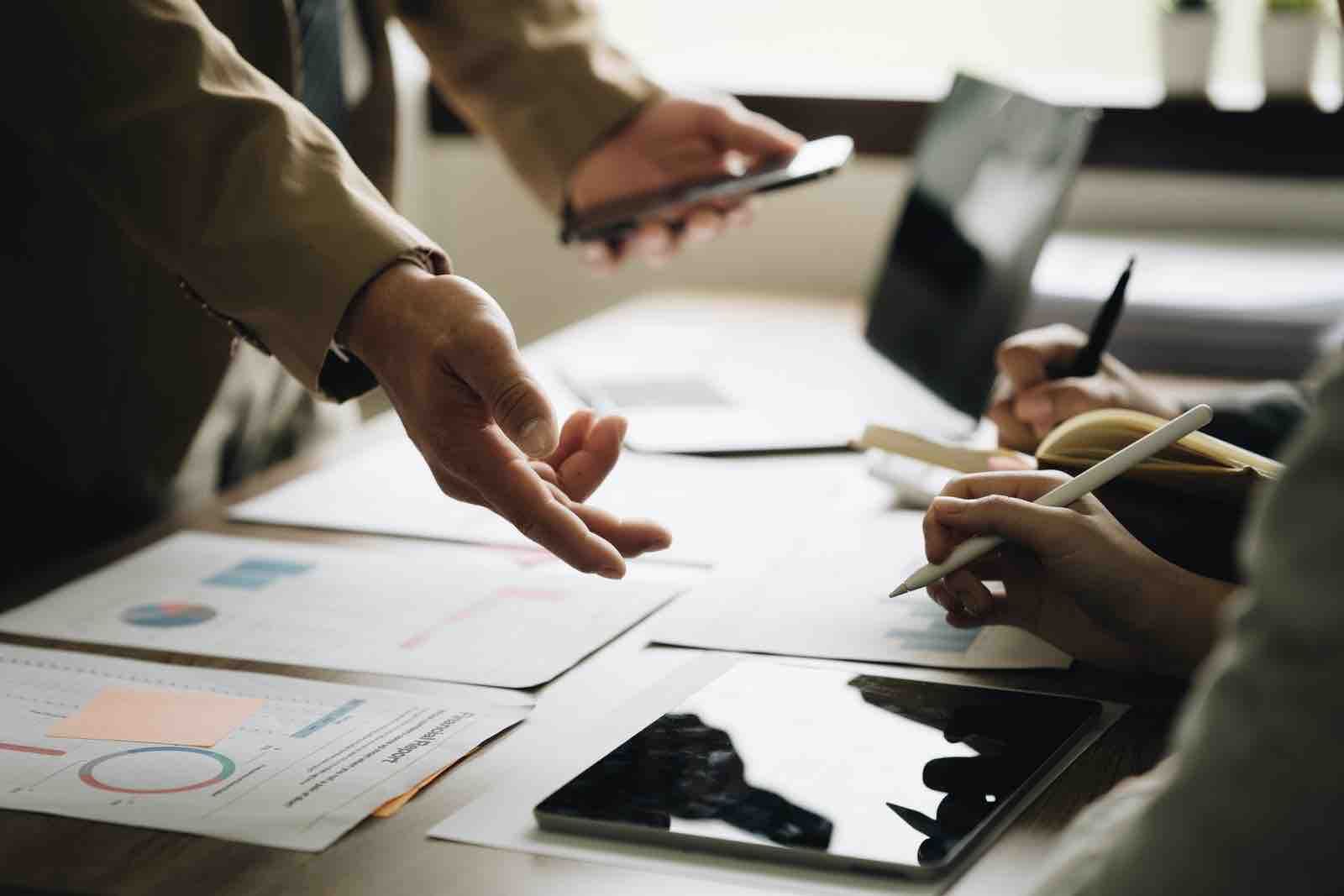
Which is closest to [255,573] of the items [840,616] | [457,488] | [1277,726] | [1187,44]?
[457,488]

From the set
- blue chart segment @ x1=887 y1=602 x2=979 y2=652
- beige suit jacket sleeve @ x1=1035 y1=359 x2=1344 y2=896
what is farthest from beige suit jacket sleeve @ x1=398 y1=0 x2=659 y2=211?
beige suit jacket sleeve @ x1=1035 y1=359 x2=1344 y2=896

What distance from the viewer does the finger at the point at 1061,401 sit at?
1.07 meters

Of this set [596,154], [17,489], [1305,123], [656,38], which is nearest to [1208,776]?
[17,489]

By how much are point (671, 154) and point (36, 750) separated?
0.91 m

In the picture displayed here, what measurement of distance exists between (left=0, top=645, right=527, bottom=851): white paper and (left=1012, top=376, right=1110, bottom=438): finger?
47cm

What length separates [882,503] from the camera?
1.16 metres

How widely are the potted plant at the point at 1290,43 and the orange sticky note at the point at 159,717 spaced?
5.25 ft

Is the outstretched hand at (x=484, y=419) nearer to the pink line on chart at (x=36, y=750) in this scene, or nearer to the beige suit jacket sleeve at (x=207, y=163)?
the beige suit jacket sleeve at (x=207, y=163)

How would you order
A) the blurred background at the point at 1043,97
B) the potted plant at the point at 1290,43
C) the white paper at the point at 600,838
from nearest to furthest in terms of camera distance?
the white paper at the point at 600,838
the blurred background at the point at 1043,97
the potted plant at the point at 1290,43

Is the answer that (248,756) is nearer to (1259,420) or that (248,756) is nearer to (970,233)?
(1259,420)

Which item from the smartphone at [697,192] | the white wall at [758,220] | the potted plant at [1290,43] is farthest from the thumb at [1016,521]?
the potted plant at [1290,43]

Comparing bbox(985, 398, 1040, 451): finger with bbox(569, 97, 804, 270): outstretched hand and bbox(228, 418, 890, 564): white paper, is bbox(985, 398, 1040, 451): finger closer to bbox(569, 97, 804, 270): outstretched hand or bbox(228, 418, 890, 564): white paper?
bbox(228, 418, 890, 564): white paper

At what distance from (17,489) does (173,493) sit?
5.0 inches

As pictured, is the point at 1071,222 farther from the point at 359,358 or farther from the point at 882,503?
the point at 359,358
